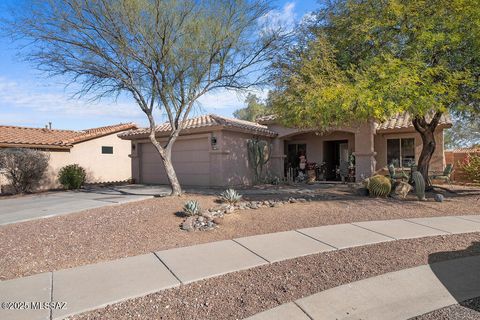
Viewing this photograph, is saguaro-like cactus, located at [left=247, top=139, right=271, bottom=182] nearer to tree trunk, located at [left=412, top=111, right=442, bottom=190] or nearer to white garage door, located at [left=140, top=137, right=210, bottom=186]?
white garage door, located at [left=140, top=137, right=210, bottom=186]

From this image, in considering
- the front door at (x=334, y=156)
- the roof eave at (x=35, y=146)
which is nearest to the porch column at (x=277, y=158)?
the front door at (x=334, y=156)

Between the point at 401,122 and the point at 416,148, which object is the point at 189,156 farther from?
the point at 416,148

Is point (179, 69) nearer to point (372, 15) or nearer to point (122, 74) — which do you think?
point (122, 74)

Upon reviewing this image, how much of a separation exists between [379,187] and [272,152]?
851 cm

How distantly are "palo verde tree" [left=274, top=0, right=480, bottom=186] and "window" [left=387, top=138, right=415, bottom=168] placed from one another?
6047mm

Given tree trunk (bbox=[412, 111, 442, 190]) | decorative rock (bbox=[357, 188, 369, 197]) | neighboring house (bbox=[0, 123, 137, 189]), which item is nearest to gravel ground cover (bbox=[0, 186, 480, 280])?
decorative rock (bbox=[357, 188, 369, 197])

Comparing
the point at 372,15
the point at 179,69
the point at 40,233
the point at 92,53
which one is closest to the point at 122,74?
the point at 92,53

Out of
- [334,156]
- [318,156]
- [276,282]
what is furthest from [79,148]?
[276,282]

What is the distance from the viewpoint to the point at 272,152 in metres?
19.2

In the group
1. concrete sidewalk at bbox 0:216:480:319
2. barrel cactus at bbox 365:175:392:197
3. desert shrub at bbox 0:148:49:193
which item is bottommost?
concrete sidewalk at bbox 0:216:480:319

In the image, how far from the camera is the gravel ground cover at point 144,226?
5.66 metres

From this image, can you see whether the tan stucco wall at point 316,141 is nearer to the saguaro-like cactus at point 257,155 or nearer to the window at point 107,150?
the saguaro-like cactus at point 257,155

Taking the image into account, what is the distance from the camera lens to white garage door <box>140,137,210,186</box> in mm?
16188

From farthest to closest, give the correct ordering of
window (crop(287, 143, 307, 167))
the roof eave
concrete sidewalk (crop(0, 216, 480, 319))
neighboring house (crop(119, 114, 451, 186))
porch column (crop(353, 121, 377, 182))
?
window (crop(287, 143, 307, 167)) → the roof eave → porch column (crop(353, 121, 377, 182)) → neighboring house (crop(119, 114, 451, 186)) → concrete sidewalk (crop(0, 216, 480, 319))
